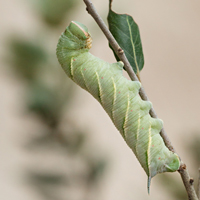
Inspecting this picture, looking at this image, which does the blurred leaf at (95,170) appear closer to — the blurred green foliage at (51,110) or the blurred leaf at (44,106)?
the blurred green foliage at (51,110)

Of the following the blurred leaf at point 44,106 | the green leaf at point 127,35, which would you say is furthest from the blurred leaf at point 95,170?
the green leaf at point 127,35

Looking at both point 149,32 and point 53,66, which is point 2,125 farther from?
point 149,32

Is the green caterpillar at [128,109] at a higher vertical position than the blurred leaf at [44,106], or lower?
higher

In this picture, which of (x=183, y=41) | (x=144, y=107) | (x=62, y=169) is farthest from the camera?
(x=183, y=41)

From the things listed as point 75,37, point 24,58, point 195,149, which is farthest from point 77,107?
point 75,37

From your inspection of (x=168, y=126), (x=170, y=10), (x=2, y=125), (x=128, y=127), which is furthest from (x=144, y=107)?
(x=170, y=10)

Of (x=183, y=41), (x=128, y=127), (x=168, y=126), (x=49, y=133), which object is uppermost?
(x=183, y=41)
